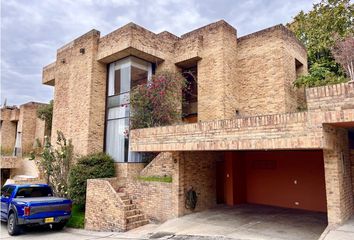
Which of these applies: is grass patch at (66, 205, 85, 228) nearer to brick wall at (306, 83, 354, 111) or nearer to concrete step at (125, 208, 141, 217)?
concrete step at (125, 208, 141, 217)

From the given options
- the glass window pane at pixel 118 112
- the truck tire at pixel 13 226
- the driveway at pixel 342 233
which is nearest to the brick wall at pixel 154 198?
the glass window pane at pixel 118 112

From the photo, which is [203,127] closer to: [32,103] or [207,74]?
[207,74]

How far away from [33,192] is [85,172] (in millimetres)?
2380

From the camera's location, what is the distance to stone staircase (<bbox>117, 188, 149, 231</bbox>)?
10.3 meters

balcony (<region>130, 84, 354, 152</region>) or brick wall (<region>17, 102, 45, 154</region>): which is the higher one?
brick wall (<region>17, 102, 45, 154</region>)

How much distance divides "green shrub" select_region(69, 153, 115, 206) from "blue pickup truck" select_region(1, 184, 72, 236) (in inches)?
59.8

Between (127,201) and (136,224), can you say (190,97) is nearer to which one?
(127,201)

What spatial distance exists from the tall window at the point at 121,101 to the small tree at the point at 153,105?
0.90m

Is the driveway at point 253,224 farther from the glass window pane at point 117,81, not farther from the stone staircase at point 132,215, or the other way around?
the glass window pane at point 117,81

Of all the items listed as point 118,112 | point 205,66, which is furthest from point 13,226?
point 205,66

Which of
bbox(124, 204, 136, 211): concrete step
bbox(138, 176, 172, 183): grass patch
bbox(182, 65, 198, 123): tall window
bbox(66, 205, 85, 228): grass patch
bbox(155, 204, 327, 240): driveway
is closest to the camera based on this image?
bbox(155, 204, 327, 240): driveway

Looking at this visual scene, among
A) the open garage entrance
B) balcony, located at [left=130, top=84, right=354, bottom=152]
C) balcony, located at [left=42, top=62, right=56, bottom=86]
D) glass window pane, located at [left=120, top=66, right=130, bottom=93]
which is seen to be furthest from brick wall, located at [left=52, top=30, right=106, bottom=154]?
the open garage entrance

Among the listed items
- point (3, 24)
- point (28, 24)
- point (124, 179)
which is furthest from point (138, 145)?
point (3, 24)

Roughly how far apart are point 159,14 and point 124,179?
24.5 feet
